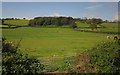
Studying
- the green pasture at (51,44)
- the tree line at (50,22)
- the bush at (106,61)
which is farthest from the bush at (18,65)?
the tree line at (50,22)

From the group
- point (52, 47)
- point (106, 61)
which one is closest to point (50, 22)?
point (52, 47)

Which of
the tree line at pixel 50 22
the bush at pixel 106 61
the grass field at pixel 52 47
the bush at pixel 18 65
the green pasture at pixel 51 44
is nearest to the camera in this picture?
the bush at pixel 18 65

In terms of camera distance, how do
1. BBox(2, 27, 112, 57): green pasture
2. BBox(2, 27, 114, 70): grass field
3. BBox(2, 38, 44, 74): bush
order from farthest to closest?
1. BBox(2, 27, 112, 57): green pasture
2. BBox(2, 27, 114, 70): grass field
3. BBox(2, 38, 44, 74): bush

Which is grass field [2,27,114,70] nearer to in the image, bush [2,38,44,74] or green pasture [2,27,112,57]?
green pasture [2,27,112,57]

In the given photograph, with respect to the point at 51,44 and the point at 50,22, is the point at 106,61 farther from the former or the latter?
the point at 50,22

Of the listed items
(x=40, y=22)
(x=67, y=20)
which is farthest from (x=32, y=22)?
(x=67, y=20)

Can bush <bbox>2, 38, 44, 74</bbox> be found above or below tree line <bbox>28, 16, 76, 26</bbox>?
below

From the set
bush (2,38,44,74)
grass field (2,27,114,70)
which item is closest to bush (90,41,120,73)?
grass field (2,27,114,70)

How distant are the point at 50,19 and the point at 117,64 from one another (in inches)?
2961

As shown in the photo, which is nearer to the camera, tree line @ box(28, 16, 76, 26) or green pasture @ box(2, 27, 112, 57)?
green pasture @ box(2, 27, 112, 57)

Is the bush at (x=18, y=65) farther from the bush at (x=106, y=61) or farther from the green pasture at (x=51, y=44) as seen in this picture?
the green pasture at (x=51, y=44)

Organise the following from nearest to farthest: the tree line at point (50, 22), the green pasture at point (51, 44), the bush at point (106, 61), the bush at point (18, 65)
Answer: the bush at point (18, 65) < the bush at point (106, 61) < the green pasture at point (51, 44) < the tree line at point (50, 22)

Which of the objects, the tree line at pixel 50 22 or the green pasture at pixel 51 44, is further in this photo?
the tree line at pixel 50 22

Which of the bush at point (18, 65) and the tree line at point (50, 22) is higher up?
the tree line at point (50, 22)
